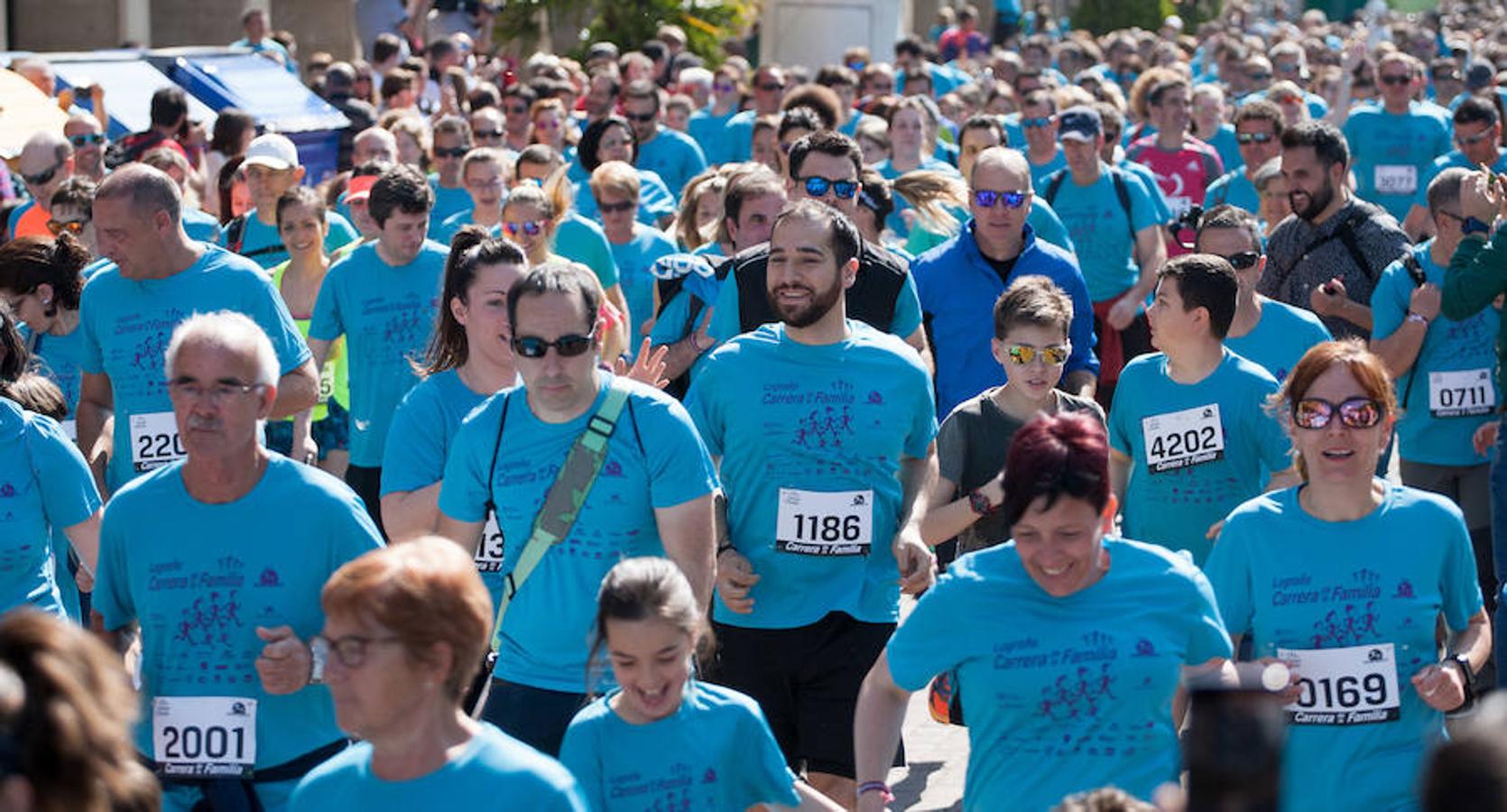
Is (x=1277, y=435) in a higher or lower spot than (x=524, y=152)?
lower

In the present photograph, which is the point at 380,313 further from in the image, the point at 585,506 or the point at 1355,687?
the point at 1355,687

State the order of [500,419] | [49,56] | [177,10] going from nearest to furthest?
[500,419], [49,56], [177,10]

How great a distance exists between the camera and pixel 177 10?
1132 inches

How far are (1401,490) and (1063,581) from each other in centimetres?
107

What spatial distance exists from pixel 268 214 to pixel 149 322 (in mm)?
3870

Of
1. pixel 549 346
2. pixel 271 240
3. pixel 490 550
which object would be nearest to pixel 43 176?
pixel 271 240

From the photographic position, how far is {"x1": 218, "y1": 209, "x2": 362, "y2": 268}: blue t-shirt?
35.3 feet

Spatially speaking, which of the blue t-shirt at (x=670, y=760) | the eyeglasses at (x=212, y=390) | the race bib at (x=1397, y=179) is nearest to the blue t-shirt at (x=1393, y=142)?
the race bib at (x=1397, y=179)

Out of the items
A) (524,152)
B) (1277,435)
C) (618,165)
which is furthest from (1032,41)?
(1277,435)

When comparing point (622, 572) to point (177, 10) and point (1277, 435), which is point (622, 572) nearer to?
point (1277, 435)

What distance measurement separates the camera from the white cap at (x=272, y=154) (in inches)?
427

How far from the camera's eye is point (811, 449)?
6273 millimetres

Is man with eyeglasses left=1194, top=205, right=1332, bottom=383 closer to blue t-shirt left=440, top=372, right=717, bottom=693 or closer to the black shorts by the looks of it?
the black shorts

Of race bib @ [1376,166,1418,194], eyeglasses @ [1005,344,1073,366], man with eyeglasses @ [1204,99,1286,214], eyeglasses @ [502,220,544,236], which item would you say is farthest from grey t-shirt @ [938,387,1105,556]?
race bib @ [1376,166,1418,194]
